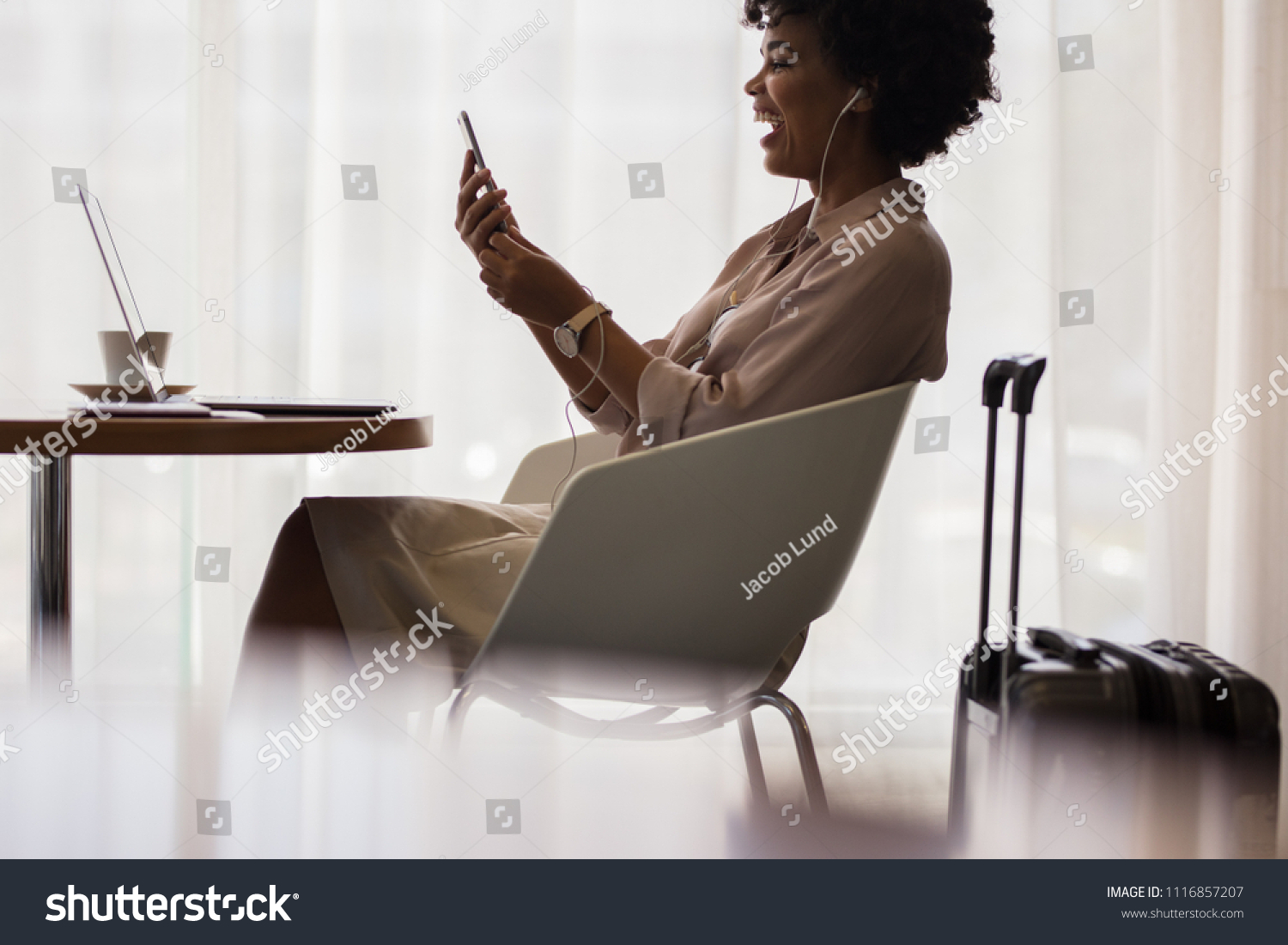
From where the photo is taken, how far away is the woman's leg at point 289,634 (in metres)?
1.01

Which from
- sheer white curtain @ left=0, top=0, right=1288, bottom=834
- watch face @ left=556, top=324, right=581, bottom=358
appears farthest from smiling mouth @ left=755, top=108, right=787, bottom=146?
sheer white curtain @ left=0, top=0, right=1288, bottom=834

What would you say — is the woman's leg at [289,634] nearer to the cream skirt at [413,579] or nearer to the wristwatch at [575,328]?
the cream skirt at [413,579]

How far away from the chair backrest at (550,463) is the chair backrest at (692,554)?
520 millimetres

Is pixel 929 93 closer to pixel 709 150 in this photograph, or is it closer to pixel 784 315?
pixel 784 315

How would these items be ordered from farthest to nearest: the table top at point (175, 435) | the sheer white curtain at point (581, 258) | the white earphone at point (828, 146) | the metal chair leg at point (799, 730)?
1. the sheer white curtain at point (581, 258)
2. the white earphone at point (828, 146)
3. the metal chair leg at point (799, 730)
4. the table top at point (175, 435)

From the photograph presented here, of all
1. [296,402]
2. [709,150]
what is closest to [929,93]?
[296,402]

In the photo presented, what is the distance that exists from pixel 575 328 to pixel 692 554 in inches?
11.2

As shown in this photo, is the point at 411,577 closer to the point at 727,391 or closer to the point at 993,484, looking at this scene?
the point at 727,391

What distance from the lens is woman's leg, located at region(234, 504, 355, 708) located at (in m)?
1.01

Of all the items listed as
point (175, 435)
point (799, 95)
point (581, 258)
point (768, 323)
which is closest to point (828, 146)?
point (799, 95)

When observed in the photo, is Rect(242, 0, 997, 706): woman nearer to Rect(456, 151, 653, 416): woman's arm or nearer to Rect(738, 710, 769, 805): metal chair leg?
Rect(456, 151, 653, 416): woman's arm

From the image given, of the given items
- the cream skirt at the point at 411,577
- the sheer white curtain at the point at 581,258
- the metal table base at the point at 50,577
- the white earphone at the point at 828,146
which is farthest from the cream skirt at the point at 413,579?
the sheer white curtain at the point at 581,258

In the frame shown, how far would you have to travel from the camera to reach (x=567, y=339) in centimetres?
107
